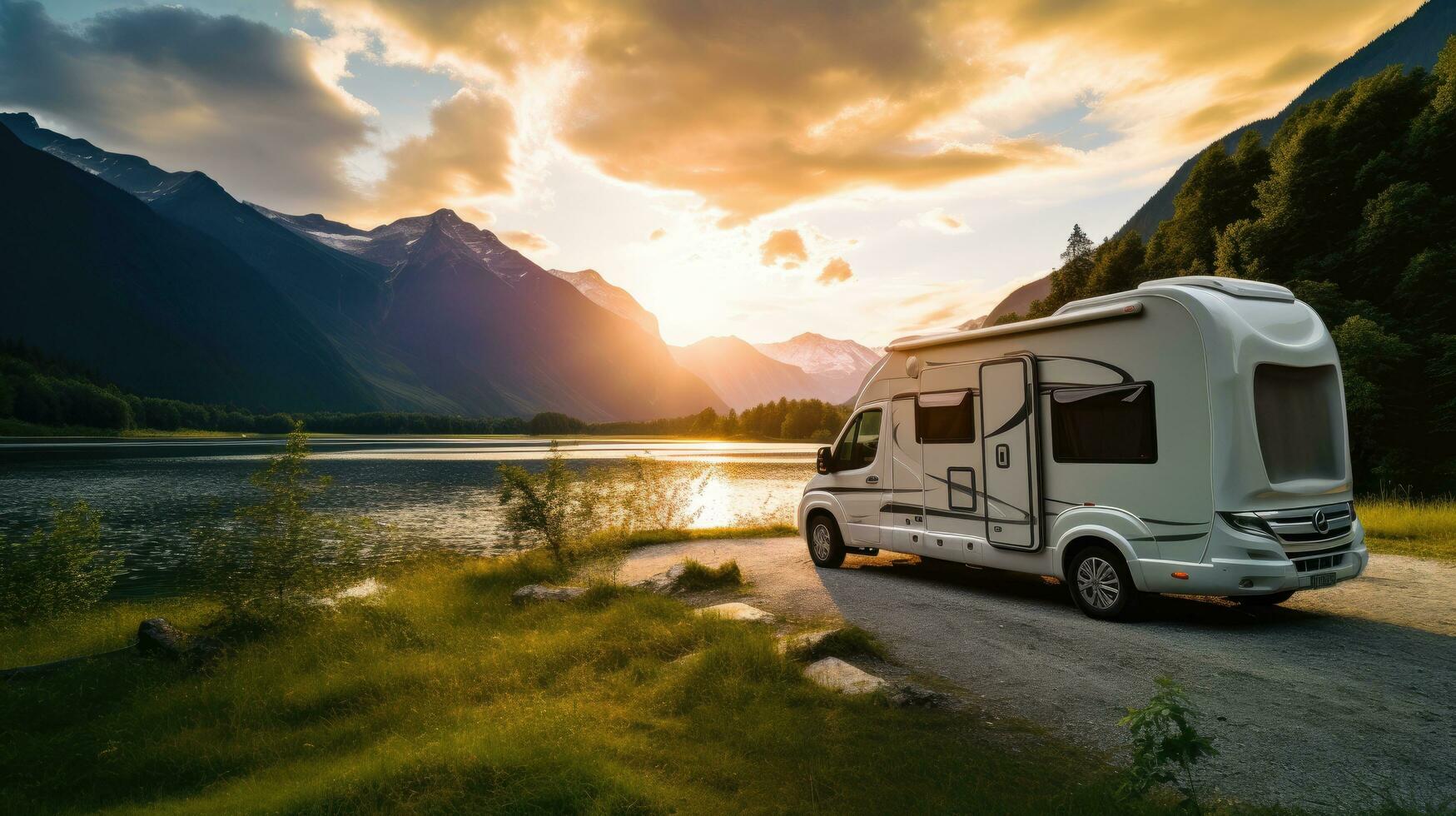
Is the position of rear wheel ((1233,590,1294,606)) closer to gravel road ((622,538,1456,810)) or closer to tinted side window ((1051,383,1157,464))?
gravel road ((622,538,1456,810))

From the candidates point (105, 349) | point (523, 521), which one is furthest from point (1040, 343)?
point (105, 349)

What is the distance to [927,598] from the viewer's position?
10.5 meters

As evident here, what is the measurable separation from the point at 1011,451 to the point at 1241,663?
3.63 meters

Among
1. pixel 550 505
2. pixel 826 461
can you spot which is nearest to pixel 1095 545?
pixel 826 461

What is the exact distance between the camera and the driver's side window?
40.5ft

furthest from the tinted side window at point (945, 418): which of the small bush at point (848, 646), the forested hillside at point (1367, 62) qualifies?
the forested hillside at point (1367, 62)

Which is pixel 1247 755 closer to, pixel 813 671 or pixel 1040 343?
pixel 813 671

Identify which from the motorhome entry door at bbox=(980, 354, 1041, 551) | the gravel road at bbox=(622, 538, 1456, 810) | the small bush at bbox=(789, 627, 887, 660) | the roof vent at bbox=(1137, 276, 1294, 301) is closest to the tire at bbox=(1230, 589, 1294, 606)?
the gravel road at bbox=(622, 538, 1456, 810)

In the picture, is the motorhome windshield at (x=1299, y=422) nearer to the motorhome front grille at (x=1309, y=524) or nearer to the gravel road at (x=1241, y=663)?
the motorhome front grille at (x=1309, y=524)

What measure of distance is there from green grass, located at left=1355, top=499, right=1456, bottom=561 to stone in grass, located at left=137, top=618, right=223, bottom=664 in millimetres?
19139

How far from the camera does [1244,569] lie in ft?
25.6

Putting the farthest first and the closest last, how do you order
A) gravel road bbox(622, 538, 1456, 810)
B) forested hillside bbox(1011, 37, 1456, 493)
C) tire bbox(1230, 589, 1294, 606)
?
forested hillside bbox(1011, 37, 1456, 493), tire bbox(1230, 589, 1294, 606), gravel road bbox(622, 538, 1456, 810)

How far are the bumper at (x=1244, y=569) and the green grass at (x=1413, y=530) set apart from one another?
7435 millimetres

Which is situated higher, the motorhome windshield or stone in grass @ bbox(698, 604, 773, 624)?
the motorhome windshield
